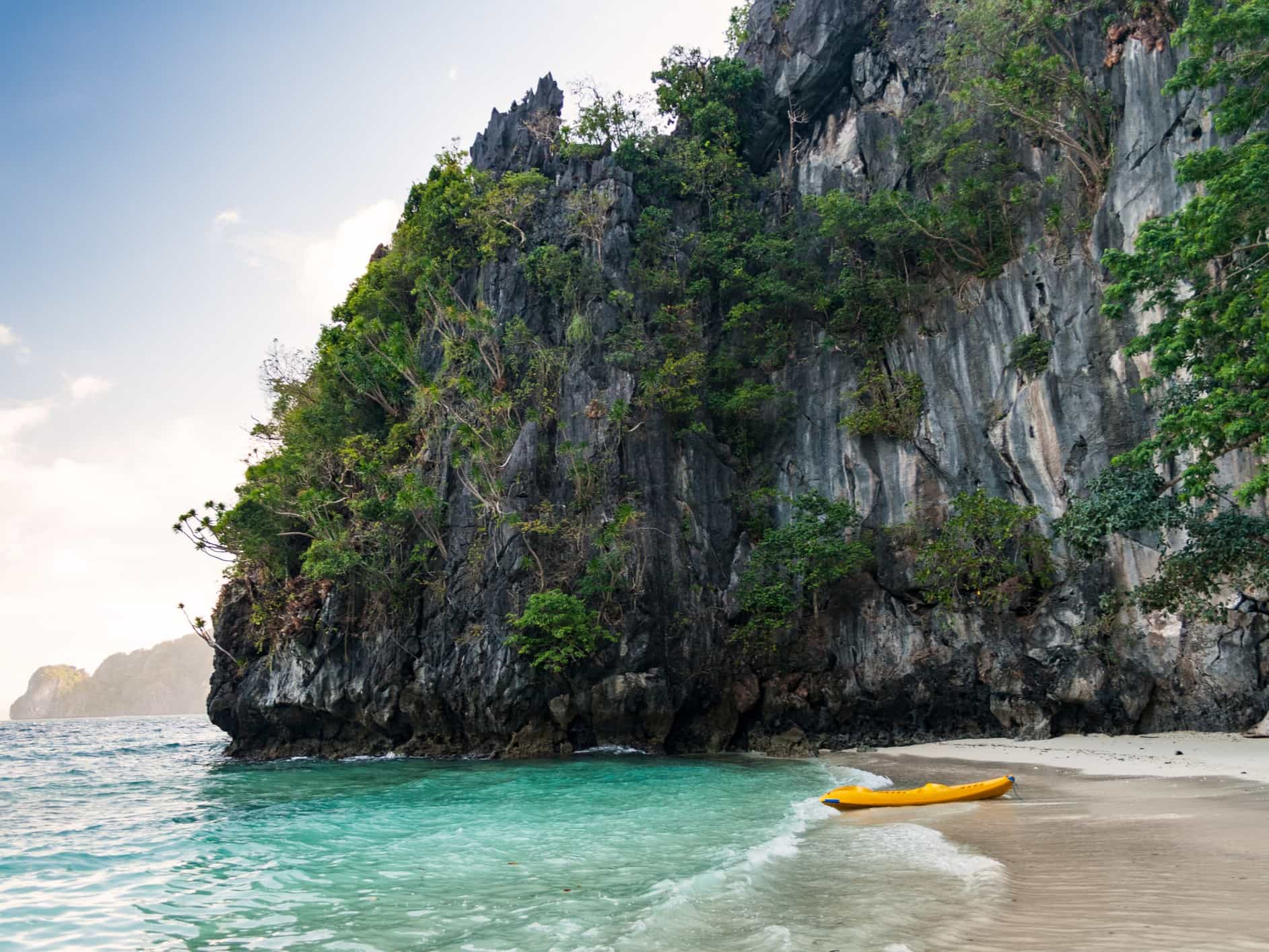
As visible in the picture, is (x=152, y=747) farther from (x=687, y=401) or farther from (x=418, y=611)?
(x=687, y=401)

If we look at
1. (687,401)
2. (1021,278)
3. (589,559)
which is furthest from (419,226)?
(1021,278)

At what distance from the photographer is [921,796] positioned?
983cm

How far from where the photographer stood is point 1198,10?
14414mm

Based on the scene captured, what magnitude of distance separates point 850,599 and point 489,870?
1545 centimetres

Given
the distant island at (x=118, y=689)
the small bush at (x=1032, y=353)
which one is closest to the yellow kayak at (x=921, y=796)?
the small bush at (x=1032, y=353)

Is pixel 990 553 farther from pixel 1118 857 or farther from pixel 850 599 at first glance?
pixel 1118 857

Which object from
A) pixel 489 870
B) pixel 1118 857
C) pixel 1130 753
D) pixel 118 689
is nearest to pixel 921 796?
pixel 1118 857

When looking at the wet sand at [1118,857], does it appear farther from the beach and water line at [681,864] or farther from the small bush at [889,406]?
the small bush at [889,406]

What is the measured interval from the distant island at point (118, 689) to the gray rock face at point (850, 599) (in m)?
153

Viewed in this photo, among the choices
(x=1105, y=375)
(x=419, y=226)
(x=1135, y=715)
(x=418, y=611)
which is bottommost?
(x=1135, y=715)

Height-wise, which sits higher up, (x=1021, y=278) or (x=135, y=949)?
(x=1021, y=278)

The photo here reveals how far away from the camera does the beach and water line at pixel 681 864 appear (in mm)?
4715

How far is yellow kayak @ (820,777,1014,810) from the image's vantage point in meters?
9.64

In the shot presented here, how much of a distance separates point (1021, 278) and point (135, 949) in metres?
22.8
